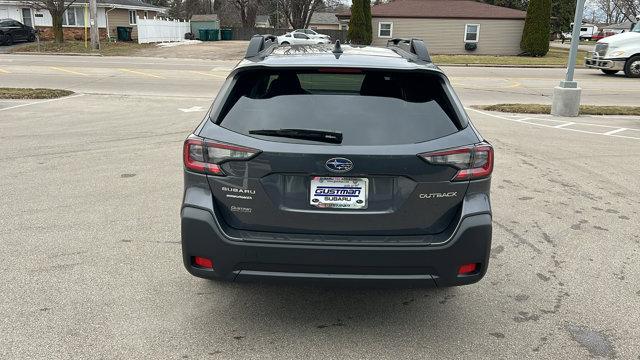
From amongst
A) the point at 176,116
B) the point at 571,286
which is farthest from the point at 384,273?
the point at 176,116

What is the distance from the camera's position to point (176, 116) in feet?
39.8

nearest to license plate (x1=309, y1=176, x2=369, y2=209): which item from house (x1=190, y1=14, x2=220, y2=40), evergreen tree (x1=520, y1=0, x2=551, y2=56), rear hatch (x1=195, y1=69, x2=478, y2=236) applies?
rear hatch (x1=195, y1=69, x2=478, y2=236)

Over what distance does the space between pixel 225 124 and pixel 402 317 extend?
5.81 ft

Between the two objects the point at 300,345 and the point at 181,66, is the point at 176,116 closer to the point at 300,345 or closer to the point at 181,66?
the point at 300,345

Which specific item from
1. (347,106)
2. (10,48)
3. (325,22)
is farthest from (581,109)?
(325,22)

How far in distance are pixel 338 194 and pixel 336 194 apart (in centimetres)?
1

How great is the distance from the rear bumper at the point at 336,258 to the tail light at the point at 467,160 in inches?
10.1

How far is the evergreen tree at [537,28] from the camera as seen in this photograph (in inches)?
1421

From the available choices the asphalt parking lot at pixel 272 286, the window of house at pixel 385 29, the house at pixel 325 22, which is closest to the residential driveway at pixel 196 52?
the window of house at pixel 385 29

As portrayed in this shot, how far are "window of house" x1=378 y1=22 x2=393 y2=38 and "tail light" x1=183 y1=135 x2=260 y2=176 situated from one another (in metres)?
38.4

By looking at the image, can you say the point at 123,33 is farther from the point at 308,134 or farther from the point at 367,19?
the point at 308,134

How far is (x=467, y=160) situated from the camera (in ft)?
10.6

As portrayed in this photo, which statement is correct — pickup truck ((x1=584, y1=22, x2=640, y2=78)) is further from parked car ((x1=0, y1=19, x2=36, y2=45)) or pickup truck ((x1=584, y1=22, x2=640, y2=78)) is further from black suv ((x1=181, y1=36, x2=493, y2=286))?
parked car ((x1=0, y1=19, x2=36, y2=45))

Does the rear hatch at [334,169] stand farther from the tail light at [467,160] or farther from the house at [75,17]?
the house at [75,17]
